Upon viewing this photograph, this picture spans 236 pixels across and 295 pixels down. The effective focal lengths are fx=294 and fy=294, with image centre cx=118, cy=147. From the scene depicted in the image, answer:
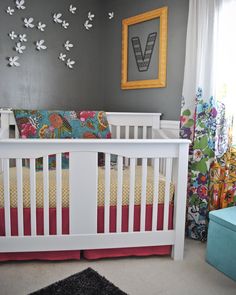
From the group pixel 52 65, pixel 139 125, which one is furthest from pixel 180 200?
pixel 52 65

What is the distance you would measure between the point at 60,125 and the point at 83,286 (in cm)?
122

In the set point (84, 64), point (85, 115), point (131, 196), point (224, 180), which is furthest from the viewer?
point (84, 64)

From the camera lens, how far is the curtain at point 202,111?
2043 millimetres

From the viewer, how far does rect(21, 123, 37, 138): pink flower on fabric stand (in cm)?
222

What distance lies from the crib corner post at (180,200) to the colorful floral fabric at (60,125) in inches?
32.0

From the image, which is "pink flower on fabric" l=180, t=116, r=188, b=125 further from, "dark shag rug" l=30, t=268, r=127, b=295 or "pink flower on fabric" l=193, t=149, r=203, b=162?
"dark shag rug" l=30, t=268, r=127, b=295

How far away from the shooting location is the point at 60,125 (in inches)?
91.2

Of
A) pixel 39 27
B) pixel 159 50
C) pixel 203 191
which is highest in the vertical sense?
pixel 39 27

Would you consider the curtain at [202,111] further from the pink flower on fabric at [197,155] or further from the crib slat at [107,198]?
the crib slat at [107,198]

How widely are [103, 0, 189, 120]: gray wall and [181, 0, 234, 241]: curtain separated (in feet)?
0.65

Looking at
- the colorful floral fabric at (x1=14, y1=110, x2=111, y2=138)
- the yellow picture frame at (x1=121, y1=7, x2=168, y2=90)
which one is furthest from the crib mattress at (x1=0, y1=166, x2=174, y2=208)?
the yellow picture frame at (x1=121, y1=7, x2=168, y2=90)

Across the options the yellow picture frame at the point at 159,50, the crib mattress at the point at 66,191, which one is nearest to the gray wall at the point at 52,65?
A: the yellow picture frame at the point at 159,50

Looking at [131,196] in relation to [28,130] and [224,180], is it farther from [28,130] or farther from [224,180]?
[28,130]

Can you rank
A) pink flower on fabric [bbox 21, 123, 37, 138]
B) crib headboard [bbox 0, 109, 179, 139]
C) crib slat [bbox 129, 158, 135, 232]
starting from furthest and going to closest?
crib headboard [bbox 0, 109, 179, 139]
pink flower on fabric [bbox 21, 123, 37, 138]
crib slat [bbox 129, 158, 135, 232]
